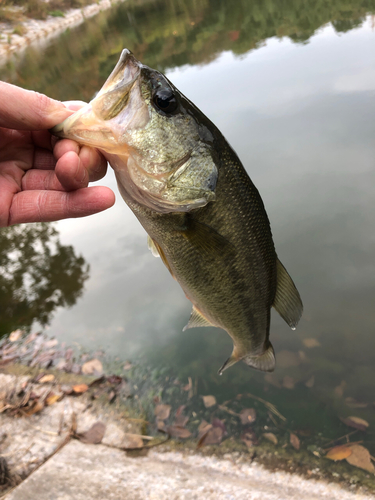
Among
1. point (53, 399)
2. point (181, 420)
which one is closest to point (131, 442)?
point (181, 420)

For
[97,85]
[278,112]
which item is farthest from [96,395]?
[97,85]

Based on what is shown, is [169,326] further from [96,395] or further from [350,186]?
[350,186]

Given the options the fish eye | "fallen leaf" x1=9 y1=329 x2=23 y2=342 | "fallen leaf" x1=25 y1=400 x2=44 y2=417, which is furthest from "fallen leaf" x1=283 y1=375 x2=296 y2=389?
"fallen leaf" x1=9 y1=329 x2=23 y2=342

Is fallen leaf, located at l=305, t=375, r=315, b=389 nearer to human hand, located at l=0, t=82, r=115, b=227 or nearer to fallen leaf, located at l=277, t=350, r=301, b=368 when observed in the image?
fallen leaf, located at l=277, t=350, r=301, b=368

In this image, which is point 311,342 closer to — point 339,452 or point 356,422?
point 356,422

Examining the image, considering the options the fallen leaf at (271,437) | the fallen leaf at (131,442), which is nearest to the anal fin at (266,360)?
the fallen leaf at (271,437)

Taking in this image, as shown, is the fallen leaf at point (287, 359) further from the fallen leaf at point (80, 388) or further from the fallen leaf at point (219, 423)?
the fallen leaf at point (80, 388)
